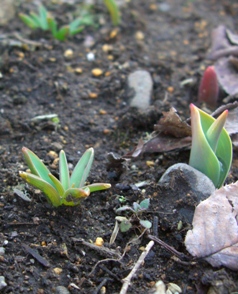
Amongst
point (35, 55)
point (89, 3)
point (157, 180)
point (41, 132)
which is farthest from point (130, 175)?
point (89, 3)

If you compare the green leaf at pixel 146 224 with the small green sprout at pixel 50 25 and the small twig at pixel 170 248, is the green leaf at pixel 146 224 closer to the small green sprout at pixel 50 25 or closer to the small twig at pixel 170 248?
the small twig at pixel 170 248

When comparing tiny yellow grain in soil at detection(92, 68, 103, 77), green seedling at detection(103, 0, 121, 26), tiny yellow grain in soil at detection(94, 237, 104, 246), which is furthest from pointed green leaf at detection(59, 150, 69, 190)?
green seedling at detection(103, 0, 121, 26)

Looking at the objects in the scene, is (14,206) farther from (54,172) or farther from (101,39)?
(101,39)

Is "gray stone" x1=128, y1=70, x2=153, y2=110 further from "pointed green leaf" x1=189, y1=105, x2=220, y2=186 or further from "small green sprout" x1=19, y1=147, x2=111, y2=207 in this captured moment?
"small green sprout" x1=19, y1=147, x2=111, y2=207

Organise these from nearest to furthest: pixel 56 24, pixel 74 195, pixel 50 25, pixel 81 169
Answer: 1. pixel 74 195
2. pixel 81 169
3. pixel 50 25
4. pixel 56 24

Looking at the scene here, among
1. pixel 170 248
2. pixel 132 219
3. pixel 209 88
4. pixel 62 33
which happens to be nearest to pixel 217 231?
pixel 170 248

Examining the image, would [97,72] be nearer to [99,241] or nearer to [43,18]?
[43,18]

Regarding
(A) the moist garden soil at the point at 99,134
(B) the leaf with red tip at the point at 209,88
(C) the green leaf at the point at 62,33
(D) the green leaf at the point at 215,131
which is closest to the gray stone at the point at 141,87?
(A) the moist garden soil at the point at 99,134
